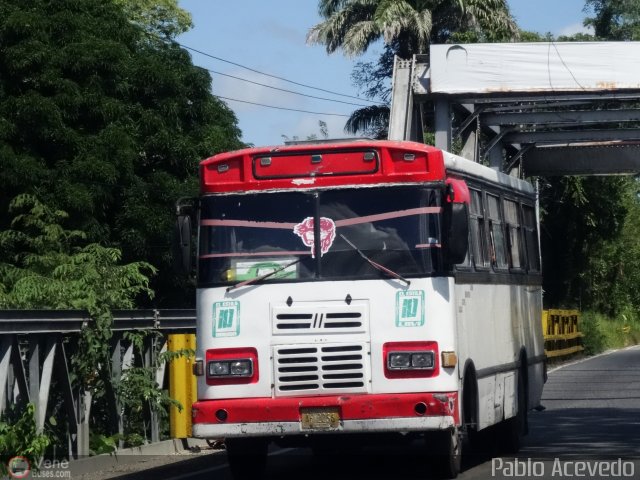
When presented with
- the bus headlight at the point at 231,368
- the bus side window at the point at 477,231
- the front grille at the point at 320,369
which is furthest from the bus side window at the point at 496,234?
the bus headlight at the point at 231,368

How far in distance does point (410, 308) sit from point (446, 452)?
1.36m

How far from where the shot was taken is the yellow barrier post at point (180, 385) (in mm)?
16200

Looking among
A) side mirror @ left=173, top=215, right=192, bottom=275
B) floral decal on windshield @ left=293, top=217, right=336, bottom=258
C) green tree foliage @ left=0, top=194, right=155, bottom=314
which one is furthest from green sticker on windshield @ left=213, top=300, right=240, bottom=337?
green tree foliage @ left=0, top=194, right=155, bottom=314

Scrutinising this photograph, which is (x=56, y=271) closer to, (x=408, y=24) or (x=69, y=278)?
(x=69, y=278)

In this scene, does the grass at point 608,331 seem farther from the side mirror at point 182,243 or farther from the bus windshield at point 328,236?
the side mirror at point 182,243

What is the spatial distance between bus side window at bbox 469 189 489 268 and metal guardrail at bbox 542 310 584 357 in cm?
2016

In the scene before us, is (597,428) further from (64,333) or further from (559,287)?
(559,287)

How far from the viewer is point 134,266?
20.7m

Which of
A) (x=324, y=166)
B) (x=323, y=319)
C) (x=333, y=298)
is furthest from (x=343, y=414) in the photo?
(x=324, y=166)

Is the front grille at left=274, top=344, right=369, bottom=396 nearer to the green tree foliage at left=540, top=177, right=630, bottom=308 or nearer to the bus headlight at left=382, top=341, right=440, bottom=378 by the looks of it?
the bus headlight at left=382, top=341, right=440, bottom=378

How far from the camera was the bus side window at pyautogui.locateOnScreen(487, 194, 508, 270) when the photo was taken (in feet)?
47.4

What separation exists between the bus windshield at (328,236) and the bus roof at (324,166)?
10 cm

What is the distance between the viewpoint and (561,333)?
3934cm

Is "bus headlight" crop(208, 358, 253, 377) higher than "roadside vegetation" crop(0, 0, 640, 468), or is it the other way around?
"roadside vegetation" crop(0, 0, 640, 468)
